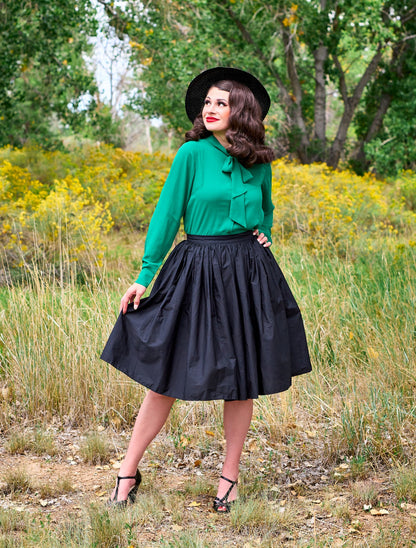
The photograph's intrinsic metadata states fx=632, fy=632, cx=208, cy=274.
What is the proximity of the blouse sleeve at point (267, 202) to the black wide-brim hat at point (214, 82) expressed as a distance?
0.27 metres

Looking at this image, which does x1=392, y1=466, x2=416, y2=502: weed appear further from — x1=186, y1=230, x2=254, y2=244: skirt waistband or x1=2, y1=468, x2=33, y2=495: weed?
x1=2, y1=468, x2=33, y2=495: weed

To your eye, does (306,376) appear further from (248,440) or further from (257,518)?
(257,518)

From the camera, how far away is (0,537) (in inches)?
94.7

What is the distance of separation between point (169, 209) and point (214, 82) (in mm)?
585

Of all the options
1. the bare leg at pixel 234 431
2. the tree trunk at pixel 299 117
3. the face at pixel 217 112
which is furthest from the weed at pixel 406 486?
the tree trunk at pixel 299 117

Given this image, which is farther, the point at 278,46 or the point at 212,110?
the point at 278,46

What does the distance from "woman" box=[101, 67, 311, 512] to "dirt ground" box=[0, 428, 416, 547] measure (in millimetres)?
450

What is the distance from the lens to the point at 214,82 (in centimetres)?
263

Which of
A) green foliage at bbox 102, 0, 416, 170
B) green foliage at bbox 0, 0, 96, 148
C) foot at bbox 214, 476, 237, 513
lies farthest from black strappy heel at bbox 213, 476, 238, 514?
green foliage at bbox 102, 0, 416, 170

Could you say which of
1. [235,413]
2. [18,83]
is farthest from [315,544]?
[18,83]

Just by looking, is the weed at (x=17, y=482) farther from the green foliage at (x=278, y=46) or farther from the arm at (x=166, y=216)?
the green foliage at (x=278, y=46)

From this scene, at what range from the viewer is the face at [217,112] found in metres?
2.54

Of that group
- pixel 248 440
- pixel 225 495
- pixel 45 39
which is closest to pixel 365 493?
pixel 225 495

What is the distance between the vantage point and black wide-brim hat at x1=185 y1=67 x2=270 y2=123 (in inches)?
102
